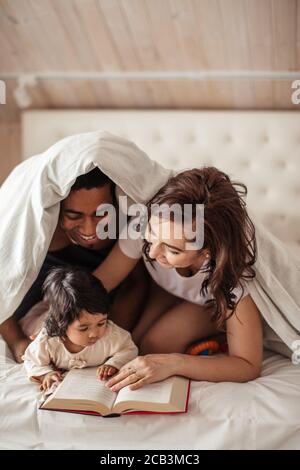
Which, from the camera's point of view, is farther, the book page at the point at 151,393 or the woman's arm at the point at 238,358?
the woman's arm at the point at 238,358

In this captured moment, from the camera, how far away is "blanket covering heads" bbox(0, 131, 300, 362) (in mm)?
1499

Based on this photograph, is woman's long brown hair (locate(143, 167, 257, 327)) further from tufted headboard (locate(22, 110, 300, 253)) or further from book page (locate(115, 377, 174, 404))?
tufted headboard (locate(22, 110, 300, 253))

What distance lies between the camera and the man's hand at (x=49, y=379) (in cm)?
138

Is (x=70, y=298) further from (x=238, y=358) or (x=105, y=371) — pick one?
(x=238, y=358)

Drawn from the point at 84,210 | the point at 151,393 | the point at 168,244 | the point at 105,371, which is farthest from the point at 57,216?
the point at 151,393

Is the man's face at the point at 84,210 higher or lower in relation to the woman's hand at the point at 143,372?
higher

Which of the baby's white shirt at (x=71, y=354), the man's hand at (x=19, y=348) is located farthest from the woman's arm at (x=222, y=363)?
the man's hand at (x=19, y=348)

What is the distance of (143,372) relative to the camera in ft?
4.37

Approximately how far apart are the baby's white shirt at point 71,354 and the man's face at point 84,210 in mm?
318

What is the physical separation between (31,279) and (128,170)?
42 centimetres

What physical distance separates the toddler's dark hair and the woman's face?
0.60 feet

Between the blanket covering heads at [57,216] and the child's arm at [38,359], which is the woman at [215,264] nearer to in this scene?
the blanket covering heads at [57,216]
